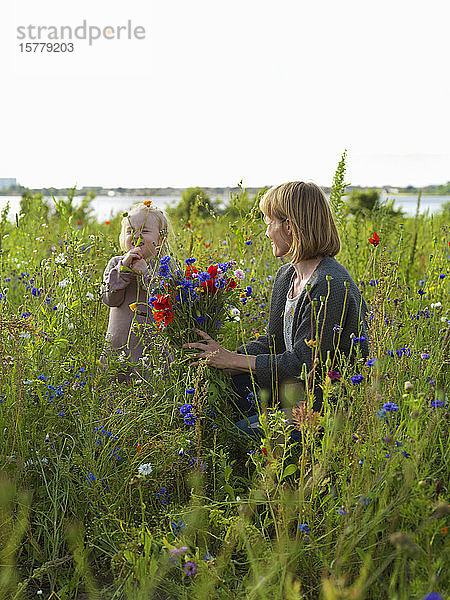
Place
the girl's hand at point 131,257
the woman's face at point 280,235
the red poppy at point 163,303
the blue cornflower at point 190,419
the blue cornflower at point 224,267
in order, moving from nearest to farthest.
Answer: the blue cornflower at point 190,419 → the red poppy at point 163,303 → the blue cornflower at point 224,267 → the woman's face at point 280,235 → the girl's hand at point 131,257

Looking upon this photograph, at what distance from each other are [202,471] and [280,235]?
1.12 meters

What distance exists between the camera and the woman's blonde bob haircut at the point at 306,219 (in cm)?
258

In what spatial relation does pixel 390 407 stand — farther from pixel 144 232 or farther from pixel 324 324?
pixel 144 232

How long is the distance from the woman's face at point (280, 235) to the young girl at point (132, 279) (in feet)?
1.91

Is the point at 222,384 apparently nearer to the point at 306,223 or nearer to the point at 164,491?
the point at 164,491

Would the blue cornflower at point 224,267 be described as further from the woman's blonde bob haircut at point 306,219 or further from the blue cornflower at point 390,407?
the blue cornflower at point 390,407

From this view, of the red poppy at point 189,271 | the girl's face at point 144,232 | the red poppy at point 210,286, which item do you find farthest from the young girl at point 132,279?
the red poppy at point 210,286

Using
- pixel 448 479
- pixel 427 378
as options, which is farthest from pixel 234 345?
pixel 448 479

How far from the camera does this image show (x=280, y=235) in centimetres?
267

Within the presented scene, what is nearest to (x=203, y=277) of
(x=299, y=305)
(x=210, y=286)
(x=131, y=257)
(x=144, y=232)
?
(x=210, y=286)

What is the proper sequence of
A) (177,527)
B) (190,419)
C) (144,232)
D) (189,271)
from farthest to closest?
(144,232) → (189,271) → (190,419) → (177,527)

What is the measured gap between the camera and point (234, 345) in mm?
3215

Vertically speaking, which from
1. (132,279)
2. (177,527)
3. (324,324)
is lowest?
(177,527)

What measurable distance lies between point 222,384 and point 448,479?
947 mm
